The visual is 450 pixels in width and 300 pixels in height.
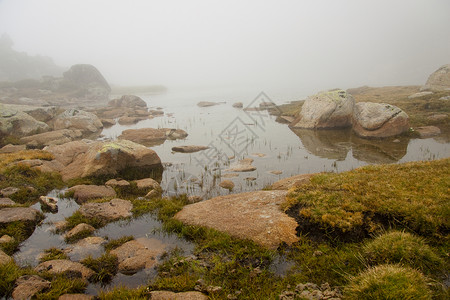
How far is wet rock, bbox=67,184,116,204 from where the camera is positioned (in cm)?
1478

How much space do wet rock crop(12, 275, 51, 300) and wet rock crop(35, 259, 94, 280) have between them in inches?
25.5

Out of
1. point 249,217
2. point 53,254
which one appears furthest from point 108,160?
point 249,217

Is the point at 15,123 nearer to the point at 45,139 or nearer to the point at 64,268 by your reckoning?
the point at 45,139

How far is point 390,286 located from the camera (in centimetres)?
557

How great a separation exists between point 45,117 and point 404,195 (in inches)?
1835

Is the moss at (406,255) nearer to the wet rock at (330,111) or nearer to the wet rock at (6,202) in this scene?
the wet rock at (6,202)

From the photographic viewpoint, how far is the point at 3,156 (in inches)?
774

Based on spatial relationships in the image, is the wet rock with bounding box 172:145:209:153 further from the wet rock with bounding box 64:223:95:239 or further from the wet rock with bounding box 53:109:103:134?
the wet rock with bounding box 53:109:103:134

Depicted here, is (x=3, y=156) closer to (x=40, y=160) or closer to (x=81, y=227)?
(x=40, y=160)

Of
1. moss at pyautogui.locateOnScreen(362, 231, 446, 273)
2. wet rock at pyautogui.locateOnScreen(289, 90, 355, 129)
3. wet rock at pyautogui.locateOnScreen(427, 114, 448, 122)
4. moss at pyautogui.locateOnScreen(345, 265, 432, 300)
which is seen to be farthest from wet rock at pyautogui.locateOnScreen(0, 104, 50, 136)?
wet rock at pyautogui.locateOnScreen(427, 114, 448, 122)

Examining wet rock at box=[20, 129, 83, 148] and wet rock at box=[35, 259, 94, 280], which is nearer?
wet rock at box=[35, 259, 94, 280]

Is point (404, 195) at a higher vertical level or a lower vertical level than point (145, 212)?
higher

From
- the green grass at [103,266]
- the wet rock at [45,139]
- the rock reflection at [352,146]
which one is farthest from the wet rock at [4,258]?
the rock reflection at [352,146]

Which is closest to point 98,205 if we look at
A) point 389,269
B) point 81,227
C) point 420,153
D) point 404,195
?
point 81,227
